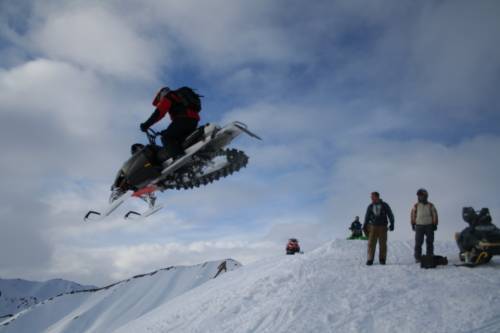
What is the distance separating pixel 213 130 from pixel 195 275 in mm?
24821

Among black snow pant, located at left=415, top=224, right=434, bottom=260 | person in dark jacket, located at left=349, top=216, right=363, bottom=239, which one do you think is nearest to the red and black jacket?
black snow pant, located at left=415, top=224, right=434, bottom=260

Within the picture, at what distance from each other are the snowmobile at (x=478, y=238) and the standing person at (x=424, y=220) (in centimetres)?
60

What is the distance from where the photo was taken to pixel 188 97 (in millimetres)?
8086

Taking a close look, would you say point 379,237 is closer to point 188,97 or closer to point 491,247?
point 491,247

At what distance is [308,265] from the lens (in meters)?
9.56

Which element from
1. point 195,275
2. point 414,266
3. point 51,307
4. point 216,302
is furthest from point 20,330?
point 414,266

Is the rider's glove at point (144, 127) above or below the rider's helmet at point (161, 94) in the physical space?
below

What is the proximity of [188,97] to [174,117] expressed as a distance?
48cm

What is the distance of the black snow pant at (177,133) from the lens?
818 cm

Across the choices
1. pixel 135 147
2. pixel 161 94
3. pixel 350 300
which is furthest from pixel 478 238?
pixel 135 147

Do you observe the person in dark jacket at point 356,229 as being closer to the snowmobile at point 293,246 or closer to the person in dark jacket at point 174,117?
the snowmobile at point 293,246

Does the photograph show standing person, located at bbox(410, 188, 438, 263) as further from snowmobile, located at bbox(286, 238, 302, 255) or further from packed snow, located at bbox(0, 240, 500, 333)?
snowmobile, located at bbox(286, 238, 302, 255)

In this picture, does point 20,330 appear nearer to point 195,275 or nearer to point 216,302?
point 195,275

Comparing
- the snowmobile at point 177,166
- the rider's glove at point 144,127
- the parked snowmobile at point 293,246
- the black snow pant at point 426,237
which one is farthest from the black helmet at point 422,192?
the parked snowmobile at point 293,246
